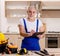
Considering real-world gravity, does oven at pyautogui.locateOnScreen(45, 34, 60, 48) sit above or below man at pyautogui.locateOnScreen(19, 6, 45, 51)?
below

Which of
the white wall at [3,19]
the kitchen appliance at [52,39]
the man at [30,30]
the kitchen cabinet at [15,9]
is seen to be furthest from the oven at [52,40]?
the man at [30,30]

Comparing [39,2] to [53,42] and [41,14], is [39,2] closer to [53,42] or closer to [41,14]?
[41,14]

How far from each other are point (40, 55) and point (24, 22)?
0.83 metres

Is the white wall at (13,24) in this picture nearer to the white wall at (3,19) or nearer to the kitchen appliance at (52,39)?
the white wall at (3,19)

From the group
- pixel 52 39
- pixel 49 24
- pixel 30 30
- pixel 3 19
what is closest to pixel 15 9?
pixel 3 19

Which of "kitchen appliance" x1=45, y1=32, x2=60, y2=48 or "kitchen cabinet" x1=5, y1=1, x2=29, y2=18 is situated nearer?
"kitchen appliance" x1=45, y1=32, x2=60, y2=48

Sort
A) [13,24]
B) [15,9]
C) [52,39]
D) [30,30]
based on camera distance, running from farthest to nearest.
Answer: [13,24]
[15,9]
[52,39]
[30,30]

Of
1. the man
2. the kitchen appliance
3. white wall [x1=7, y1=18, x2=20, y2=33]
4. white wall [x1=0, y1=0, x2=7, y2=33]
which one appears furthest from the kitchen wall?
the man

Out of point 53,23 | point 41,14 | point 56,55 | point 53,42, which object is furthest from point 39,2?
point 56,55

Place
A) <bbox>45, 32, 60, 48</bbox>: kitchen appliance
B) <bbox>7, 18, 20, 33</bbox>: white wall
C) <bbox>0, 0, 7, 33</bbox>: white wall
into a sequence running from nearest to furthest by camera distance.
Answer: <bbox>45, 32, 60, 48</bbox>: kitchen appliance, <bbox>0, 0, 7, 33</bbox>: white wall, <bbox>7, 18, 20, 33</bbox>: white wall

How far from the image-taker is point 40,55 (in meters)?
2.24

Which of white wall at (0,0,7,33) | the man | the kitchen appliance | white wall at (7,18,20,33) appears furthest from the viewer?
white wall at (7,18,20,33)

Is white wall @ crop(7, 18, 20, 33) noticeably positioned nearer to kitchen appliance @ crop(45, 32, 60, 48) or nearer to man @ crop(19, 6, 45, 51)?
kitchen appliance @ crop(45, 32, 60, 48)

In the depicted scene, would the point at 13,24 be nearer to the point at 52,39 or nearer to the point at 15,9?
the point at 15,9
